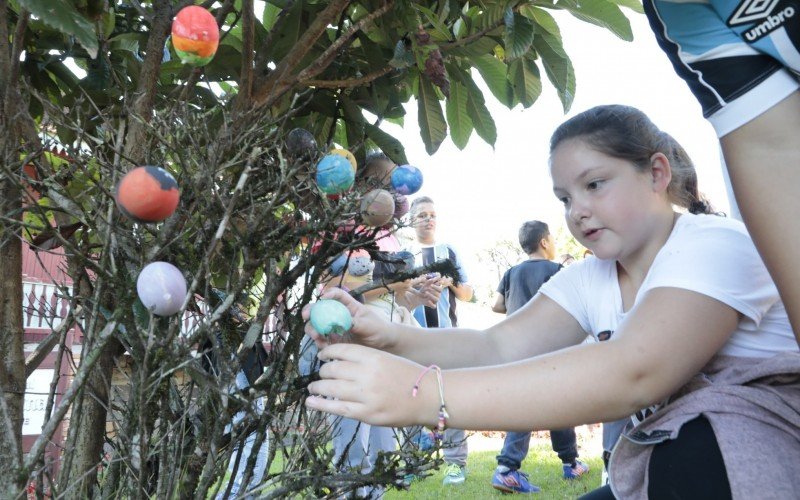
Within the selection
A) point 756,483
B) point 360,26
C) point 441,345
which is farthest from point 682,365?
point 360,26

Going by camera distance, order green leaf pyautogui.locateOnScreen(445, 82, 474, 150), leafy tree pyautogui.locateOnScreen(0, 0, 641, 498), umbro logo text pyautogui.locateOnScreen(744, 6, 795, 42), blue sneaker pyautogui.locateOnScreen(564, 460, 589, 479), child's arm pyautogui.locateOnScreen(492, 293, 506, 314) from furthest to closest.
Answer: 1. child's arm pyautogui.locateOnScreen(492, 293, 506, 314)
2. blue sneaker pyautogui.locateOnScreen(564, 460, 589, 479)
3. green leaf pyautogui.locateOnScreen(445, 82, 474, 150)
4. leafy tree pyautogui.locateOnScreen(0, 0, 641, 498)
5. umbro logo text pyautogui.locateOnScreen(744, 6, 795, 42)

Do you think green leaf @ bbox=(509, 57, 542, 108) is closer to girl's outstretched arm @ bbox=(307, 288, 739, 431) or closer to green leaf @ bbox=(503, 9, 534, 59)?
green leaf @ bbox=(503, 9, 534, 59)

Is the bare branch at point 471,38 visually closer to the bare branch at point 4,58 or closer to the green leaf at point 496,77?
the green leaf at point 496,77

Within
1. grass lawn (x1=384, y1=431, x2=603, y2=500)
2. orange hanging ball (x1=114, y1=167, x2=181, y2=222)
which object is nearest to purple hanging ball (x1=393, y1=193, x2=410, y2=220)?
orange hanging ball (x1=114, y1=167, x2=181, y2=222)

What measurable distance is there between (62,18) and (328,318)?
697mm

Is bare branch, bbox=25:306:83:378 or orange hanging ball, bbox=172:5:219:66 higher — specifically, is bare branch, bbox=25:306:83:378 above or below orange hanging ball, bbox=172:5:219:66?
below

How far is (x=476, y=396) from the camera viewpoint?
3.65 feet

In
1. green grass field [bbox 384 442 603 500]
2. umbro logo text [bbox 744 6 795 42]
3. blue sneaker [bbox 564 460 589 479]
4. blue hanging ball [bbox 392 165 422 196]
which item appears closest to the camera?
umbro logo text [bbox 744 6 795 42]

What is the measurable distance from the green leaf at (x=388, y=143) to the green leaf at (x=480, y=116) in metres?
0.42

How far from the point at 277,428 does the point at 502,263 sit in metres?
26.8

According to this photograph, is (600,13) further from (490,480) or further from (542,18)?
(490,480)

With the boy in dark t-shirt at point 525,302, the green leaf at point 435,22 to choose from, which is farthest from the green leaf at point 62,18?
the boy in dark t-shirt at point 525,302

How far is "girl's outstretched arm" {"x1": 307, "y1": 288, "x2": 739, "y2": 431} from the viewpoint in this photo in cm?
108

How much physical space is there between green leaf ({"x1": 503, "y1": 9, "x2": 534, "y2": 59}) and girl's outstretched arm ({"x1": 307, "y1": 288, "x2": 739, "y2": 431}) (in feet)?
2.56
